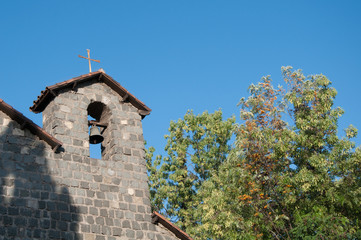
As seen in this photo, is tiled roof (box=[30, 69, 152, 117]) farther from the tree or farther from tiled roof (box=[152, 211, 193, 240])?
the tree

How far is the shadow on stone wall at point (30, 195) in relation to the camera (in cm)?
1026

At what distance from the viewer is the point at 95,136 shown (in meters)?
12.8

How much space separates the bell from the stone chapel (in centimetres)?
16

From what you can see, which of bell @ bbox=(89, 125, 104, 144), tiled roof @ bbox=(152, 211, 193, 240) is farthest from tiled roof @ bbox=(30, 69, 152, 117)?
tiled roof @ bbox=(152, 211, 193, 240)

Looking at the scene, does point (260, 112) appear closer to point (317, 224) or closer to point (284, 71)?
point (284, 71)

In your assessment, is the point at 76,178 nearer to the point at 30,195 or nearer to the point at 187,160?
the point at 30,195

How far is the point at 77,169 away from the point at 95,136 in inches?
52.6

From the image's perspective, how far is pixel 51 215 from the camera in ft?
35.2

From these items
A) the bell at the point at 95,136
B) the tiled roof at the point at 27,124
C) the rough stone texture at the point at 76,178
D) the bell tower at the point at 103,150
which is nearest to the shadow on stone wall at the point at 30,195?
the rough stone texture at the point at 76,178

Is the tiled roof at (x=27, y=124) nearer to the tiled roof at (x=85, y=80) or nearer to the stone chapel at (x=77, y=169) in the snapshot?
the stone chapel at (x=77, y=169)

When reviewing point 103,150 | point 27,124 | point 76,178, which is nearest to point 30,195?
point 76,178

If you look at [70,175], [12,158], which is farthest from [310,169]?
[12,158]

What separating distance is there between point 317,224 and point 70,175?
8352 millimetres

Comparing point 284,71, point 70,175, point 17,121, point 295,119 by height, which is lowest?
point 70,175
